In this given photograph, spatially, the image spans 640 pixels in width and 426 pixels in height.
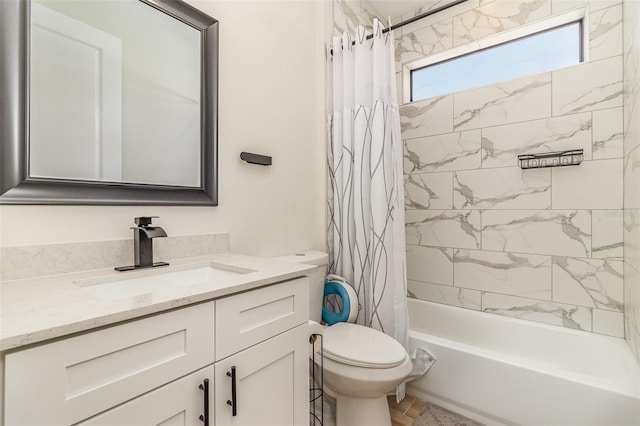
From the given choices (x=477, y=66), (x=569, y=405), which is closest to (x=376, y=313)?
(x=569, y=405)

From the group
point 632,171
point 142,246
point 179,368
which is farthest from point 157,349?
point 632,171

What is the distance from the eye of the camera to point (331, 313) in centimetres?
167

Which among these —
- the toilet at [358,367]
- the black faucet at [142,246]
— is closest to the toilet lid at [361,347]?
the toilet at [358,367]

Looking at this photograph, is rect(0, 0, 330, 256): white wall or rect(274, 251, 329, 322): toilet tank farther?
rect(274, 251, 329, 322): toilet tank

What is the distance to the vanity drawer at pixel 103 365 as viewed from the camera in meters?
0.50

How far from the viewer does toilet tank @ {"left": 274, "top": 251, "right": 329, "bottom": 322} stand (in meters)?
1.55

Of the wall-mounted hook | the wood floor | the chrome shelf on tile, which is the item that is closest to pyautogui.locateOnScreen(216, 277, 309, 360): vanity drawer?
the wall-mounted hook

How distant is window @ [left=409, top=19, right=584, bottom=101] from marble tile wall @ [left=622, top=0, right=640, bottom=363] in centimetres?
27

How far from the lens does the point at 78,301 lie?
2.15 ft

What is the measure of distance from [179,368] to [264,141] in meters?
1.20

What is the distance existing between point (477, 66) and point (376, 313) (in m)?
1.98

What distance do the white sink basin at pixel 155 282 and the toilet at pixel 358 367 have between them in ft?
1.72

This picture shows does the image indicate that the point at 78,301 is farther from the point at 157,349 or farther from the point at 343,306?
the point at 343,306

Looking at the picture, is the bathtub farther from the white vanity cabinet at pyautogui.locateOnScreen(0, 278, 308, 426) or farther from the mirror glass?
the mirror glass
